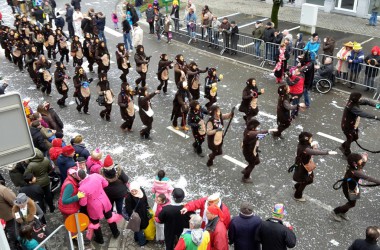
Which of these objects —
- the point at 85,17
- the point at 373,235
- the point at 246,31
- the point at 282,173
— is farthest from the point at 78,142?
the point at 246,31

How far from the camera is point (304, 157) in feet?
25.0

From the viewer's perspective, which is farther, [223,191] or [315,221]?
[223,191]

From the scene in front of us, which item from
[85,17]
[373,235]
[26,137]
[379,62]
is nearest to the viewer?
[26,137]

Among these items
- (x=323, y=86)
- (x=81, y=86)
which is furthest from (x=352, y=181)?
(x=81, y=86)

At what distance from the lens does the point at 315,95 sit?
12719 millimetres

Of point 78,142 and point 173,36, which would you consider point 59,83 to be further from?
point 173,36

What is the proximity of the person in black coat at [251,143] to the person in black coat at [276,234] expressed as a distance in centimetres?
236

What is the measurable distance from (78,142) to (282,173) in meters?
4.39

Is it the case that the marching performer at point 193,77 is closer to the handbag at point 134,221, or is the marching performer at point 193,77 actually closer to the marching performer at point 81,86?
the marching performer at point 81,86

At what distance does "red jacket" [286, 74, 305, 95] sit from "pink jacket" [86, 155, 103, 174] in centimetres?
567

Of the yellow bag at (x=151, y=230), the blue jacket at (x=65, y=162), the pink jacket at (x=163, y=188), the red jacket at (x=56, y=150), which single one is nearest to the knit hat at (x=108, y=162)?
the pink jacket at (x=163, y=188)

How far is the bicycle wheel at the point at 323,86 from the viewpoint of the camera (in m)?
12.7

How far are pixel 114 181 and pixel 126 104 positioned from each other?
12.1 ft

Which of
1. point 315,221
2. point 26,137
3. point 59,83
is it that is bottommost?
point 315,221
